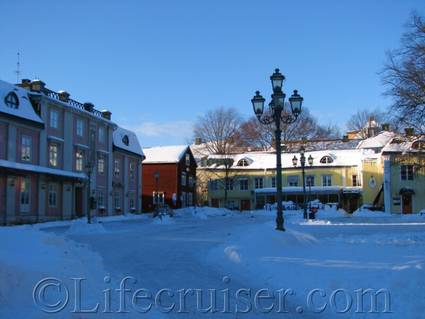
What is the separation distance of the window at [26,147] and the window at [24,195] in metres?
1.41

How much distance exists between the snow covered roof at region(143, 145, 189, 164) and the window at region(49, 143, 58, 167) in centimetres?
2525

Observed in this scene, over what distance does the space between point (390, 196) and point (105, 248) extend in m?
42.1

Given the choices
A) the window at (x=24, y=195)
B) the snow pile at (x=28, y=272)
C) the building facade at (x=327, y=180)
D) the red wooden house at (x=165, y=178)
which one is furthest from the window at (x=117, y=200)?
the snow pile at (x=28, y=272)

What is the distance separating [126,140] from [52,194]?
15.6 metres

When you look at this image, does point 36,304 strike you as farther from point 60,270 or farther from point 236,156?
point 236,156

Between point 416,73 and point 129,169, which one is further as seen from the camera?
point 129,169

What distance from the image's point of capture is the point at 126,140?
2032 inches

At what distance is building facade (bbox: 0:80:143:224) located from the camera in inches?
1264

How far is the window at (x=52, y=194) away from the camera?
36600mm

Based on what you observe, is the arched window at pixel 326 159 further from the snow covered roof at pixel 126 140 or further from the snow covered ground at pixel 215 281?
the snow covered ground at pixel 215 281

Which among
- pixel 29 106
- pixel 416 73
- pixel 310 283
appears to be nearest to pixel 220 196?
pixel 29 106

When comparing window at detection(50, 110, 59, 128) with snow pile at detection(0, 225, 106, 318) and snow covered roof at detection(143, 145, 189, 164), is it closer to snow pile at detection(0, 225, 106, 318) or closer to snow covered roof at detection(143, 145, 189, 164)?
snow covered roof at detection(143, 145, 189, 164)

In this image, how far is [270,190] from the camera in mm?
69875

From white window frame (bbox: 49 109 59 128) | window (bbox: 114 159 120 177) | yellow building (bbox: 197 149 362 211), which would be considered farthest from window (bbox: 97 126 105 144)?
yellow building (bbox: 197 149 362 211)
